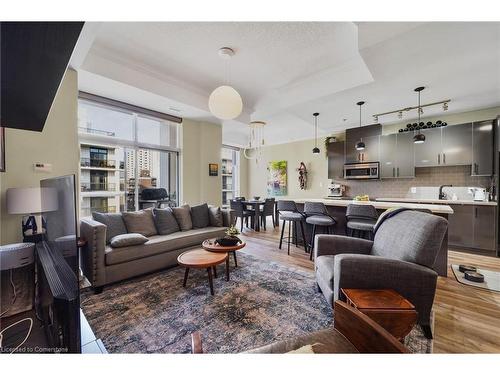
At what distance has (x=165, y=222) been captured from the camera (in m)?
3.33

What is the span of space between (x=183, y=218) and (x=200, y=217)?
33cm

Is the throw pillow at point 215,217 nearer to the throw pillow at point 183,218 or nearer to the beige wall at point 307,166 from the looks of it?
the throw pillow at point 183,218

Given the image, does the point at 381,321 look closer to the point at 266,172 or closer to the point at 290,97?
the point at 290,97

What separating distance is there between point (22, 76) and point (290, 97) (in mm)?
3694

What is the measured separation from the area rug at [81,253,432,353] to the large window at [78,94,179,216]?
2068 mm

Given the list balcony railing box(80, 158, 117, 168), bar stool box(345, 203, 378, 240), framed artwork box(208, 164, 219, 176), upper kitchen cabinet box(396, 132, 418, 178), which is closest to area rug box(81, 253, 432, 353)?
bar stool box(345, 203, 378, 240)

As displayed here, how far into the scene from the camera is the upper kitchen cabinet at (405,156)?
4531 mm

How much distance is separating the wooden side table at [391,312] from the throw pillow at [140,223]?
2.82 meters

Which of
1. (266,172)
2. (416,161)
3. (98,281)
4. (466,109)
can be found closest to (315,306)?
(98,281)

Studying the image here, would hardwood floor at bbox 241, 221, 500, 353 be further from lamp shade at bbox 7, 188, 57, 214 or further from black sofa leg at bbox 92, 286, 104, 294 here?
lamp shade at bbox 7, 188, 57, 214

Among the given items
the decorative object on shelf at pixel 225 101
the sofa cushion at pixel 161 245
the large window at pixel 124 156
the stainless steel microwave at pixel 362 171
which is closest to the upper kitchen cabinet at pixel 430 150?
the stainless steel microwave at pixel 362 171

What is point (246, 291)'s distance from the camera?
2314mm

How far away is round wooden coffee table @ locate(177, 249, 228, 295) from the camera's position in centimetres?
222

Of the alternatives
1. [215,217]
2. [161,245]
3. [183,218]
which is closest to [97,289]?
[161,245]
